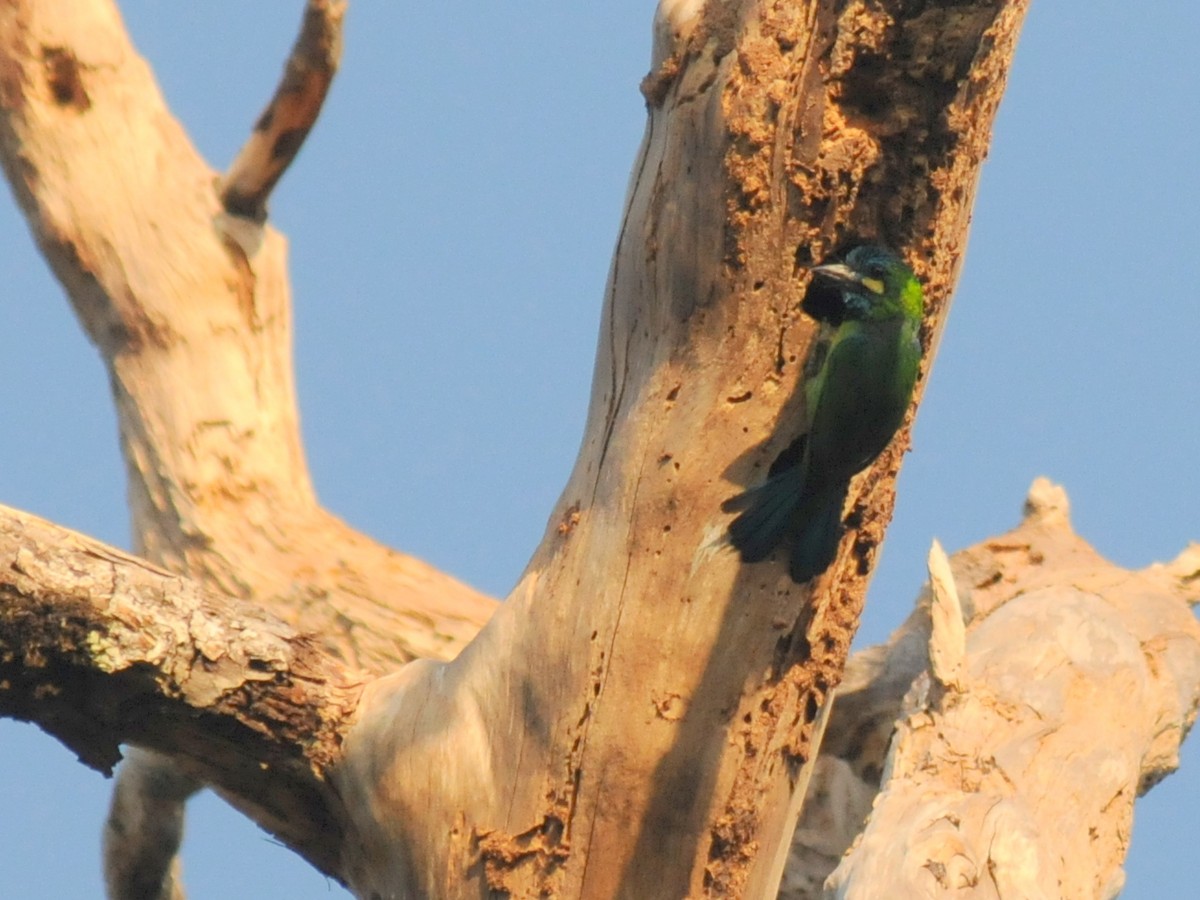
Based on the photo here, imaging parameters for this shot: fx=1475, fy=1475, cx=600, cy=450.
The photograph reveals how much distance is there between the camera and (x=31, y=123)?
573 centimetres

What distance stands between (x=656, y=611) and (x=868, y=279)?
36.9 inches

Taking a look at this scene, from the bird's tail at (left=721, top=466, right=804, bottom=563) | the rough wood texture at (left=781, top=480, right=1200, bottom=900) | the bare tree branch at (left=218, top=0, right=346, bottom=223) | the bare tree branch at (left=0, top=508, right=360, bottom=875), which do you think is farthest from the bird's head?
the bare tree branch at (left=218, top=0, right=346, bottom=223)

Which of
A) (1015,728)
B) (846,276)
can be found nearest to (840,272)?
(846,276)

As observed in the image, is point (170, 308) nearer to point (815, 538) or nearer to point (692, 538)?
point (692, 538)

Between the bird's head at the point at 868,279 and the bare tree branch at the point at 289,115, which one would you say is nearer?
the bird's head at the point at 868,279

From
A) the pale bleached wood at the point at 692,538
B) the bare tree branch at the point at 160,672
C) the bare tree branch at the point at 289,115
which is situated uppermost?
the bare tree branch at the point at 289,115

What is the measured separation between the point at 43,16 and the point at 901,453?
3.81 meters

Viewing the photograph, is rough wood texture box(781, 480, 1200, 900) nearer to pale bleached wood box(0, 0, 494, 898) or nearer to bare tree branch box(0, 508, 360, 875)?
bare tree branch box(0, 508, 360, 875)

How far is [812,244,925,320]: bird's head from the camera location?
3.45 m

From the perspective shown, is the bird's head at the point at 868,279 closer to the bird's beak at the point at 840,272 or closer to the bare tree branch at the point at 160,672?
the bird's beak at the point at 840,272

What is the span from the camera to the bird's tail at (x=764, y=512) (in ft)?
11.1

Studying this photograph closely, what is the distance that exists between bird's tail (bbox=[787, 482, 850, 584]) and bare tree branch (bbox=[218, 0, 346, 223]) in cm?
293

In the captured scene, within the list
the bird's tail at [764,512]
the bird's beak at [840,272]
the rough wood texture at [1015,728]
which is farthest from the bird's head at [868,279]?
the rough wood texture at [1015,728]

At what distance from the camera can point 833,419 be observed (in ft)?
11.2
